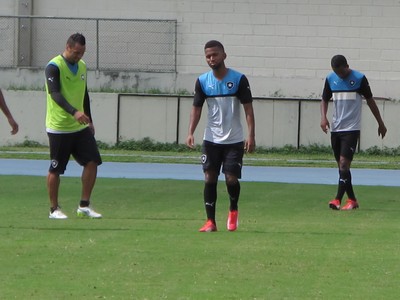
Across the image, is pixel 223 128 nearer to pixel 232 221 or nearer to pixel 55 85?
pixel 232 221

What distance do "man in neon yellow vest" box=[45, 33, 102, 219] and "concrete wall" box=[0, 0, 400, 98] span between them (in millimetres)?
19686

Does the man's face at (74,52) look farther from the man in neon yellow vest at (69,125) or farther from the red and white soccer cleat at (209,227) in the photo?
the red and white soccer cleat at (209,227)

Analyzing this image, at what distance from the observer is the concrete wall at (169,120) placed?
95.6 feet

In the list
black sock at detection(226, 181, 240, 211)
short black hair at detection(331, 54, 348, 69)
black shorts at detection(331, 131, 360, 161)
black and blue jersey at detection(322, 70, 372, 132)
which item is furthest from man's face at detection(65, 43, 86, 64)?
black shorts at detection(331, 131, 360, 161)

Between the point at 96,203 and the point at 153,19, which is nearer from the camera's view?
the point at 96,203

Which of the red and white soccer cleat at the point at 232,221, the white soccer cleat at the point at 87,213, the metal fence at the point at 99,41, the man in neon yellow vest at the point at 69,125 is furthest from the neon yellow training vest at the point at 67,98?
the metal fence at the point at 99,41

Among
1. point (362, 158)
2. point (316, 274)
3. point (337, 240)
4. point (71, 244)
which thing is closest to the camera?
point (316, 274)

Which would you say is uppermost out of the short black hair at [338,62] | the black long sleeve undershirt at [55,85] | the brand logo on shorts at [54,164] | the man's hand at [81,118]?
the short black hair at [338,62]

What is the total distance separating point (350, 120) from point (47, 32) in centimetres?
2000

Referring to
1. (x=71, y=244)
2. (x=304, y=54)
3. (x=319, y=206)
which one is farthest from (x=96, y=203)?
(x=304, y=54)

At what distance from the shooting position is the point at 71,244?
974cm

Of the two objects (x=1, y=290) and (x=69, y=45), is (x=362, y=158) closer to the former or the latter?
(x=69, y=45)

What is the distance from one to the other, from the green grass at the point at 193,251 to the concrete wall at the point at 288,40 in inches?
668

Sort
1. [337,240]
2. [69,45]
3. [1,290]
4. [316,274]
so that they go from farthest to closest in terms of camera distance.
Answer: [69,45], [337,240], [316,274], [1,290]
